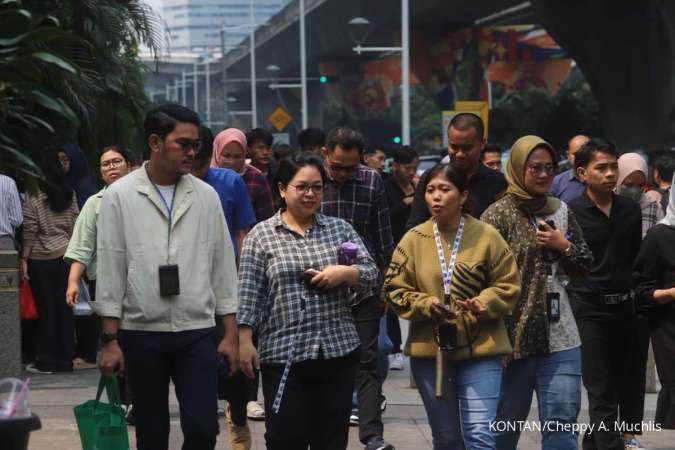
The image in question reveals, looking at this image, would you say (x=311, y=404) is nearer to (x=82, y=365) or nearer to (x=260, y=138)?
(x=260, y=138)

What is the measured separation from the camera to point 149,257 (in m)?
5.86

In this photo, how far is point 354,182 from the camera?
832 cm

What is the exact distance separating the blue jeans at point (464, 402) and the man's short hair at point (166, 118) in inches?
Result: 57.7

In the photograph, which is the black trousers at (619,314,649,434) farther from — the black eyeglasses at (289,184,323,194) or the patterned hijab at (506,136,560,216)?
the black eyeglasses at (289,184,323,194)

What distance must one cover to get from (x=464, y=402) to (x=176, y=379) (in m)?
1.25

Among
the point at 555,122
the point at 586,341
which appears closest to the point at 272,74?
the point at 555,122

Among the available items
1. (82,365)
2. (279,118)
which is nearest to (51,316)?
(82,365)

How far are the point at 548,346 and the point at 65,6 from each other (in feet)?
24.9

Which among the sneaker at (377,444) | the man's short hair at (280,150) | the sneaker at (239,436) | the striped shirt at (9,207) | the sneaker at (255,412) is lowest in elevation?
the sneaker at (255,412)

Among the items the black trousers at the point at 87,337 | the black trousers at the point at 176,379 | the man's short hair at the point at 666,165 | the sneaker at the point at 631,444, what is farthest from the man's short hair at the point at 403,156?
the black trousers at the point at 176,379

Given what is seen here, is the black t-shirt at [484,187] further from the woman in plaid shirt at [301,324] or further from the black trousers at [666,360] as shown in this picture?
the woman in plaid shirt at [301,324]

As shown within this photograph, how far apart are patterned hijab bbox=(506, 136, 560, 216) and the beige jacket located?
162 centimetres

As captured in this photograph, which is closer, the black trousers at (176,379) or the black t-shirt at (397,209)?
the black trousers at (176,379)

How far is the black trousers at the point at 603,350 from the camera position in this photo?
7664 mm
